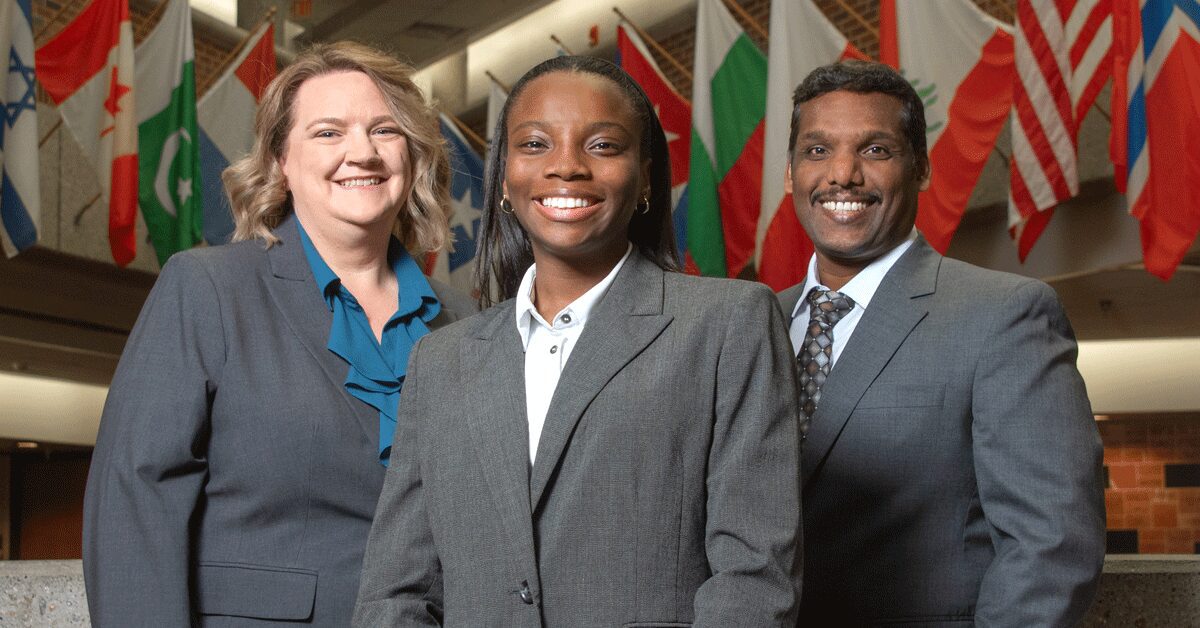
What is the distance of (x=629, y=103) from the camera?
1568 millimetres

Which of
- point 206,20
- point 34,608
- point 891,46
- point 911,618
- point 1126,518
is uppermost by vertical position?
point 206,20

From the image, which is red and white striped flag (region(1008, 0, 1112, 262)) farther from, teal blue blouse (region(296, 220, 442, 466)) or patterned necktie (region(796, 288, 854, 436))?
teal blue blouse (region(296, 220, 442, 466))

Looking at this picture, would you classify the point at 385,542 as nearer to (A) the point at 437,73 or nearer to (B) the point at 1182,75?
(B) the point at 1182,75

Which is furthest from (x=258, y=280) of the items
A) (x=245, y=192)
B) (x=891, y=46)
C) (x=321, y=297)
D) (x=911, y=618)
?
(x=891, y=46)

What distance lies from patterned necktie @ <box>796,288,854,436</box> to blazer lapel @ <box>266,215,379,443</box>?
72cm

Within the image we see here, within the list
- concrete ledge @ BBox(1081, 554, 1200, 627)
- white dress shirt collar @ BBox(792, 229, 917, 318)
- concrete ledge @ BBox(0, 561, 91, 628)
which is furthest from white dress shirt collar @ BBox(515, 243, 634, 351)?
concrete ledge @ BBox(0, 561, 91, 628)

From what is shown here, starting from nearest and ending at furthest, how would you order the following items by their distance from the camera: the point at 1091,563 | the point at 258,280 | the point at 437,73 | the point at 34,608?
the point at 1091,563 → the point at 258,280 → the point at 34,608 → the point at 437,73

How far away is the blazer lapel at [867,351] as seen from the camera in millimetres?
1845

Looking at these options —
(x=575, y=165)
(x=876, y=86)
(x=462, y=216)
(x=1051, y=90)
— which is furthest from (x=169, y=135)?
(x=575, y=165)

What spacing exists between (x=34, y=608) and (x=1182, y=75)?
4.95 metres

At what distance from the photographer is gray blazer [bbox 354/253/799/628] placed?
1.35 meters

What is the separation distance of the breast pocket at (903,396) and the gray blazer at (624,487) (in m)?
0.46

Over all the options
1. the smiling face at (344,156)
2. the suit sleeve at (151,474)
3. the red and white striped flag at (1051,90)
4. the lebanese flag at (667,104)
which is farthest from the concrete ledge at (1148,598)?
the lebanese flag at (667,104)

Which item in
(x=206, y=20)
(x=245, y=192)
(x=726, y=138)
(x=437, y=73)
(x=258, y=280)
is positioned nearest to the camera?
(x=258, y=280)
